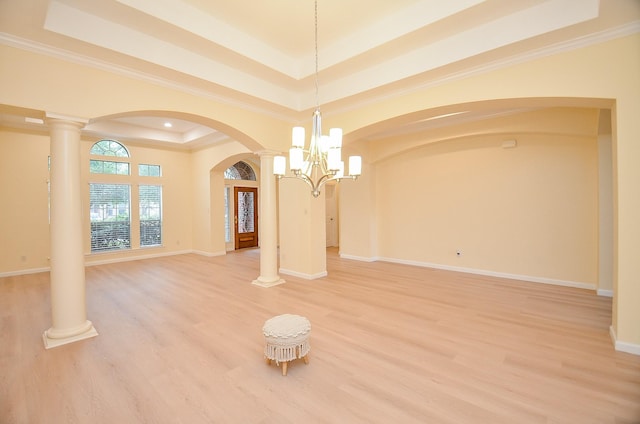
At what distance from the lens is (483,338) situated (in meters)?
3.20

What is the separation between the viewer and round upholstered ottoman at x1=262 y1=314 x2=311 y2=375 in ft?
8.29

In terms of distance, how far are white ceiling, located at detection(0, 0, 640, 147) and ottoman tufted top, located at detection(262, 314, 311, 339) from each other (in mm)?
3315

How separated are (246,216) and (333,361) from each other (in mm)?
8060

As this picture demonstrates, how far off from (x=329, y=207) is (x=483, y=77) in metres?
7.44

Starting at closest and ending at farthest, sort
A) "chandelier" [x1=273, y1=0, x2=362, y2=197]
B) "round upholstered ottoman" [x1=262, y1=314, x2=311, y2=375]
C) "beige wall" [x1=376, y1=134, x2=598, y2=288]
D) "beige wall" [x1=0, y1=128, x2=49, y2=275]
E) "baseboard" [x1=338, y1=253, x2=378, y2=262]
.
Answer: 1. "round upholstered ottoman" [x1=262, y1=314, x2=311, y2=375]
2. "chandelier" [x1=273, y1=0, x2=362, y2=197]
3. "beige wall" [x1=376, y1=134, x2=598, y2=288]
4. "beige wall" [x1=0, y1=128, x2=49, y2=275]
5. "baseboard" [x1=338, y1=253, x2=378, y2=262]

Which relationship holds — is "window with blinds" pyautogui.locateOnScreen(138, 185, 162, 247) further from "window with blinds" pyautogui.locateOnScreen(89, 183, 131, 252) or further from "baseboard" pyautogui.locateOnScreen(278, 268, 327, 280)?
"baseboard" pyautogui.locateOnScreen(278, 268, 327, 280)

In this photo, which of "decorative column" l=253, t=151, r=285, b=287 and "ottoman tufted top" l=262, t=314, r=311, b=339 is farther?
"decorative column" l=253, t=151, r=285, b=287

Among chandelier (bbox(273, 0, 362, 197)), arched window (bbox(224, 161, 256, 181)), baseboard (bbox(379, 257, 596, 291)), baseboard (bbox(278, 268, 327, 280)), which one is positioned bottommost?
baseboard (bbox(379, 257, 596, 291))

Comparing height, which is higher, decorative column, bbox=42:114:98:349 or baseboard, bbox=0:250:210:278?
decorative column, bbox=42:114:98:349

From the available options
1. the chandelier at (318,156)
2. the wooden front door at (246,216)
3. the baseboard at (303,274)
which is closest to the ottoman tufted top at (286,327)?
the chandelier at (318,156)

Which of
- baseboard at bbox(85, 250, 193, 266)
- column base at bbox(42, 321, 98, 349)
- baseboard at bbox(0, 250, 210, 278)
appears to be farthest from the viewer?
baseboard at bbox(85, 250, 193, 266)

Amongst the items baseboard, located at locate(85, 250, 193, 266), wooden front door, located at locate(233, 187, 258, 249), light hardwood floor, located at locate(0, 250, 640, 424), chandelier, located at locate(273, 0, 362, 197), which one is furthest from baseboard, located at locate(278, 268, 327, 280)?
baseboard, located at locate(85, 250, 193, 266)

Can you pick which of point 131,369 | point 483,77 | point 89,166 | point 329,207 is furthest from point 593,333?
point 89,166

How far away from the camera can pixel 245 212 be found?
33.3ft
